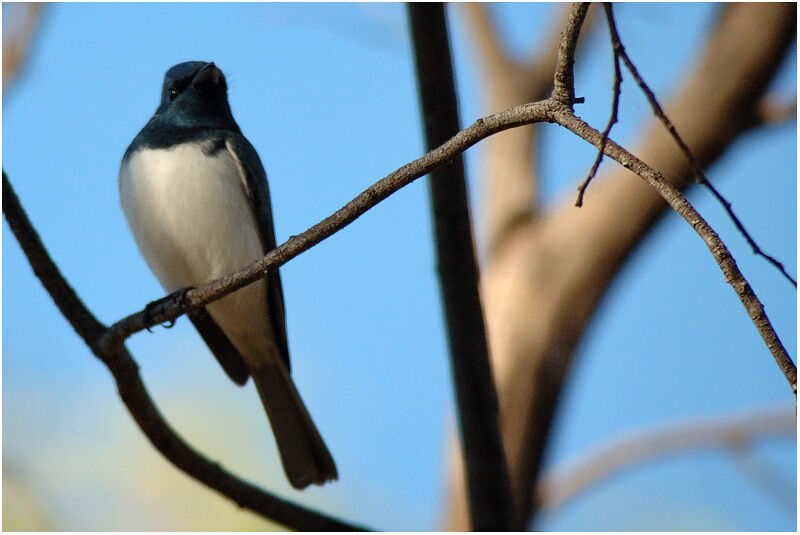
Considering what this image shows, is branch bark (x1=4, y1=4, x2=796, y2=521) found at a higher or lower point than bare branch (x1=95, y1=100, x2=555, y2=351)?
higher

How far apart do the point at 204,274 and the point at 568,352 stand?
2.40 m

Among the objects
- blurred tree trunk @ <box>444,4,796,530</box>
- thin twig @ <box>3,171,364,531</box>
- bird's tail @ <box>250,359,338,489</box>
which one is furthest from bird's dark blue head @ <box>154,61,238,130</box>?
blurred tree trunk @ <box>444,4,796,530</box>

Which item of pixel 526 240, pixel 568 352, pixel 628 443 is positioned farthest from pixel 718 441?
pixel 526 240

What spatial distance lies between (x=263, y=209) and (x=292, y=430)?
3.47ft

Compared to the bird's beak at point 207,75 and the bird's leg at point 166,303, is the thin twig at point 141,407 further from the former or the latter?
the bird's beak at point 207,75

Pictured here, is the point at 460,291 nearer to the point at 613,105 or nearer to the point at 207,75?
the point at 613,105

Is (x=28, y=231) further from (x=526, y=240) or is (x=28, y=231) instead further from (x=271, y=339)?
(x=526, y=240)

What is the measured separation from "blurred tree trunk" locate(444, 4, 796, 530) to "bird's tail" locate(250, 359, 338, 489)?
1.23 m

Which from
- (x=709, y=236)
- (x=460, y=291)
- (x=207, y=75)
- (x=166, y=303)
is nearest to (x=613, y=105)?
(x=709, y=236)

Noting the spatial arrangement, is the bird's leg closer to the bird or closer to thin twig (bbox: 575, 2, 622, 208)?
the bird

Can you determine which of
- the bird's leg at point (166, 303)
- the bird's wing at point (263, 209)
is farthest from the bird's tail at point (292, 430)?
the bird's leg at point (166, 303)

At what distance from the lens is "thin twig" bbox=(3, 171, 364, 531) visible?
3.51 meters

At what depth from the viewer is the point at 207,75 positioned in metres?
4.93

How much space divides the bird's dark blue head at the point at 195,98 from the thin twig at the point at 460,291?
5.17ft
